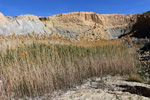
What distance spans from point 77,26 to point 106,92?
40604mm

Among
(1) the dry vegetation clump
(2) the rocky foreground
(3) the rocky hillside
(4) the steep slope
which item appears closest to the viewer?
(2) the rocky foreground

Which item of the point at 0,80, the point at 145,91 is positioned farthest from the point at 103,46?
the point at 0,80

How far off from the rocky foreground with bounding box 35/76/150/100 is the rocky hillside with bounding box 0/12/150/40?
1765 cm

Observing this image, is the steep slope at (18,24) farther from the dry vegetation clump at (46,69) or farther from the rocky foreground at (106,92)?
the rocky foreground at (106,92)

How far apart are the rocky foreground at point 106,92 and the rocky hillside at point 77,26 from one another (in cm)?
1765

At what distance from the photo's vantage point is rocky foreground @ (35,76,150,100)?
295cm

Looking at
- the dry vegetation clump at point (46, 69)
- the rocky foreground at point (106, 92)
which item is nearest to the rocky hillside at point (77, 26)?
the dry vegetation clump at point (46, 69)

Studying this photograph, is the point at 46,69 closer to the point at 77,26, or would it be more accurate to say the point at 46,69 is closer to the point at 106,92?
the point at 106,92

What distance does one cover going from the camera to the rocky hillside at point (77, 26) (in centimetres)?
2565

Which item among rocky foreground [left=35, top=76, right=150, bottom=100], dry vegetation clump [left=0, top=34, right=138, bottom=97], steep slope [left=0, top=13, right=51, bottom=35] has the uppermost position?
steep slope [left=0, top=13, right=51, bottom=35]

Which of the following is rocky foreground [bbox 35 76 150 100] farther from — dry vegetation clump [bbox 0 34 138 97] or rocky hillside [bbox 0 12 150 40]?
rocky hillside [bbox 0 12 150 40]

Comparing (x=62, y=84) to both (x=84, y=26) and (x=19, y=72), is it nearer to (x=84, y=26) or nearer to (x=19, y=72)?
(x=19, y=72)

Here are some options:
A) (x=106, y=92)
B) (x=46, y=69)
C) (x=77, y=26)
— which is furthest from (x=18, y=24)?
(x=106, y=92)

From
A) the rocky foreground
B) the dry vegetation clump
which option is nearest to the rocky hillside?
the dry vegetation clump
